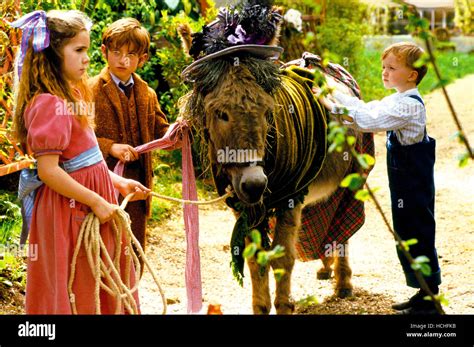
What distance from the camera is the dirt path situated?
190 inches

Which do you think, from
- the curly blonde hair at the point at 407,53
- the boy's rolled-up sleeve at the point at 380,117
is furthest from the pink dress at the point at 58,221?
the curly blonde hair at the point at 407,53

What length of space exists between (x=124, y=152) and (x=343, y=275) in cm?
188

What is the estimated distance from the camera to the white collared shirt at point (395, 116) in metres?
3.79

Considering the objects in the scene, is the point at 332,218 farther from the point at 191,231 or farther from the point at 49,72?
the point at 49,72

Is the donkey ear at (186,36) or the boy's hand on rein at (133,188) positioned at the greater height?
the donkey ear at (186,36)

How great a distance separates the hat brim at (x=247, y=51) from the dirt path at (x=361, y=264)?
1.56 metres

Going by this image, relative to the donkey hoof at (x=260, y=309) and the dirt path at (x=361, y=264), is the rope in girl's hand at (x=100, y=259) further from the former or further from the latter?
the dirt path at (x=361, y=264)

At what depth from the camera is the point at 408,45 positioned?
394 centimetres

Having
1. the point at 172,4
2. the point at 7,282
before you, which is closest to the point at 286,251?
the point at 7,282

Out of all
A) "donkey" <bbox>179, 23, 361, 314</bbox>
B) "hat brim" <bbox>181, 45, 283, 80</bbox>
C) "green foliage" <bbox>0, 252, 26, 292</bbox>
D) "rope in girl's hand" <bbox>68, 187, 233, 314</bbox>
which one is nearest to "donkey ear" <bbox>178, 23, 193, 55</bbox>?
"donkey" <bbox>179, 23, 361, 314</bbox>

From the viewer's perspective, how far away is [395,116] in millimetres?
3799
